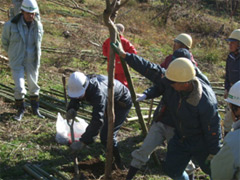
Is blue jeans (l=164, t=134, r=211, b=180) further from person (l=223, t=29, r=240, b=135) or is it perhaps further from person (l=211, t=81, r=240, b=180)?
person (l=223, t=29, r=240, b=135)

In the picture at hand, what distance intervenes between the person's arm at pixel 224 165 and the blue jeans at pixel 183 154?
47.5 inches

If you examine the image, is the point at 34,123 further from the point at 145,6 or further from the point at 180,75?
the point at 145,6

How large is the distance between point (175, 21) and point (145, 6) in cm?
239

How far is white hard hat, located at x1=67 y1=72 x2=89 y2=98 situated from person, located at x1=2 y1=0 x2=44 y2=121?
1865 millimetres

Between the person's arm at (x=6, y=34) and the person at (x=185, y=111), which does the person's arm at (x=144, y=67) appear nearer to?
the person at (x=185, y=111)

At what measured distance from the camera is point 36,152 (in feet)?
14.8

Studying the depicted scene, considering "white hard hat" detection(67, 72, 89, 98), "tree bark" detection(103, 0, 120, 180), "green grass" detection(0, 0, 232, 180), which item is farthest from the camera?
"green grass" detection(0, 0, 232, 180)

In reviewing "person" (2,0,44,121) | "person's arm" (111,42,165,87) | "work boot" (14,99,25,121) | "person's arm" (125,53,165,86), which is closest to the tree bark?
"person's arm" (111,42,165,87)

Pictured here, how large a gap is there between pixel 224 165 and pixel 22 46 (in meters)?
4.01

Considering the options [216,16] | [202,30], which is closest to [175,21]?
[202,30]

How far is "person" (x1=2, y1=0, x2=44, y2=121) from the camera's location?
513cm

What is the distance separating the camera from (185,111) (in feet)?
10.9

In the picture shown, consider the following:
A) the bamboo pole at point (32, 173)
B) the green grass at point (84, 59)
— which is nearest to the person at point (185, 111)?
the green grass at point (84, 59)

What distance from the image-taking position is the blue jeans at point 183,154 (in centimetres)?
344
